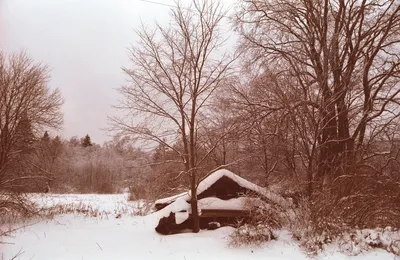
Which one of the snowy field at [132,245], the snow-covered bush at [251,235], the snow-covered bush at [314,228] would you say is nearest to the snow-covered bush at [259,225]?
the snow-covered bush at [251,235]

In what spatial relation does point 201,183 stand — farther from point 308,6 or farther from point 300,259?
→ point 308,6

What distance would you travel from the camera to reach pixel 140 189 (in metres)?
22.8

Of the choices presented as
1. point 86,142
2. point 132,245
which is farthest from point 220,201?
point 86,142

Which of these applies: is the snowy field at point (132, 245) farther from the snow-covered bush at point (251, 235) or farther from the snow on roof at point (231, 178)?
the snow on roof at point (231, 178)

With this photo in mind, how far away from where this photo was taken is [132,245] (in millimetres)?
10234

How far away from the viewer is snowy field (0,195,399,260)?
8852mm

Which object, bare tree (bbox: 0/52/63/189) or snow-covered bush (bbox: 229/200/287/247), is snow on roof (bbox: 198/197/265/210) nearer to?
snow-covered bush (bbox: 229/200/287/247)

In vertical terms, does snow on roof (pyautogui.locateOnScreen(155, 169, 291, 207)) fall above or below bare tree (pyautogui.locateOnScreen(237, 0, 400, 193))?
below

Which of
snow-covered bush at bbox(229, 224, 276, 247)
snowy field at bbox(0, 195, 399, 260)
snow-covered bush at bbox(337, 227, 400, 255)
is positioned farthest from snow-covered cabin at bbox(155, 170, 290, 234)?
snow-covered bush at bbox(337, 227, 400, 255)

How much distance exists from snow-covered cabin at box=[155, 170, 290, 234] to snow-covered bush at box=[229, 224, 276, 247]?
0.90 metres

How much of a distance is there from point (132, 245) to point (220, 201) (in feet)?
10.0

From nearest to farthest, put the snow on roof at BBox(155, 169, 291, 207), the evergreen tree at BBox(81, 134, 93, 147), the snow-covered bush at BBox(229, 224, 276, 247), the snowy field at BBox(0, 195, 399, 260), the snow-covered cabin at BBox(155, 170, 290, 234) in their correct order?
1. the snowy field at BBox(0, 195, 399, 260)
2. the snow-covered bush at BBox(229, 224, 276, 247)
3. the snow-covered cabin at BBox(155, 170, 290, 234)
4. the snow on roof at BBox(155, 169, 291, 207)
5. the evergreen tree at BBox(81, 134, 93, 147)

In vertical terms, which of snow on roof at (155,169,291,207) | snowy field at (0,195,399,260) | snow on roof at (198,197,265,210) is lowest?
snowy field at (0,195,399,260)

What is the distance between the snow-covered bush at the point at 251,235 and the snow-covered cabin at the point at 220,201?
0.90 meters
